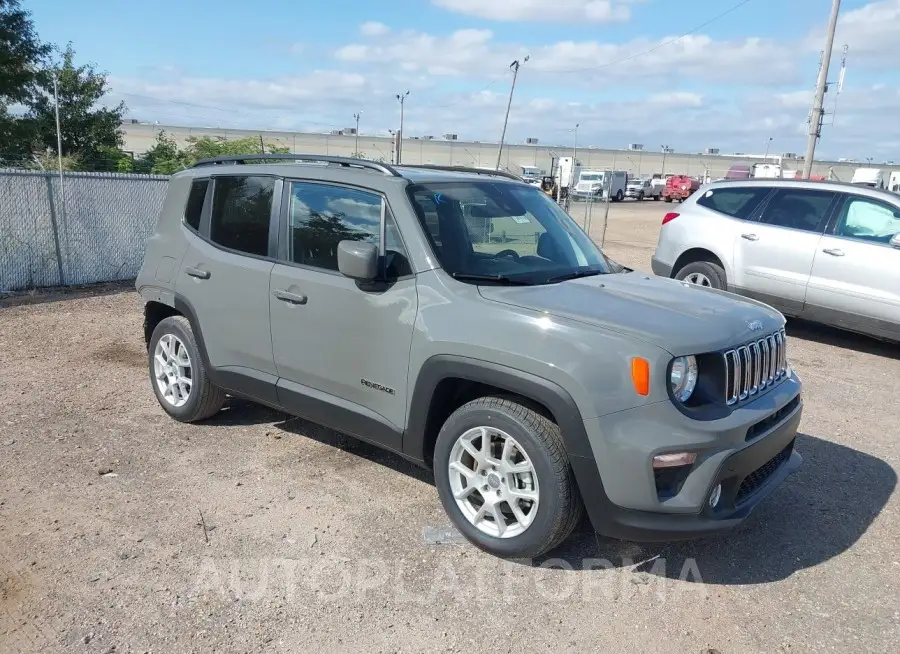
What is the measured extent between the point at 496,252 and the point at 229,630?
228 cm

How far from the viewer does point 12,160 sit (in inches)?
832

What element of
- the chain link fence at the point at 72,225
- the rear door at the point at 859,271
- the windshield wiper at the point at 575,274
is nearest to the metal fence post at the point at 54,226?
the chain link fence at the point at 72,225

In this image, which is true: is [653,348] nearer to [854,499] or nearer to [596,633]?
[596,633]

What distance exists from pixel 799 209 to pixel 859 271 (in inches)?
43.1

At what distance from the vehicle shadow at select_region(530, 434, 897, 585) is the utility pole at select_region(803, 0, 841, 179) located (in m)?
17.2

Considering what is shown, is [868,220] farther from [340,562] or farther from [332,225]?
[340,562]

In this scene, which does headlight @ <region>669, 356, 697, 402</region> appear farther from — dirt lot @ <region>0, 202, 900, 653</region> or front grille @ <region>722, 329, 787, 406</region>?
dirt lot @ <region>0, 202, 900, 653</region>

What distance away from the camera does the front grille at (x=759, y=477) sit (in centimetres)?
339

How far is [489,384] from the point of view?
3387 millimetres

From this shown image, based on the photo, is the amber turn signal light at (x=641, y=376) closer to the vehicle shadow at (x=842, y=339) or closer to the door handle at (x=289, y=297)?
the door handle at (x=289, y=297)

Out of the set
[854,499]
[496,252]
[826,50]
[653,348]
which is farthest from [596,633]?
[826,50]

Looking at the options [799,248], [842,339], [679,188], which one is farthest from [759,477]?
[679,188]

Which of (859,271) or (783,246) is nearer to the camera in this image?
(859,271)

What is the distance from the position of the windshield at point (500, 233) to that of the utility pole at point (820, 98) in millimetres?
17582
